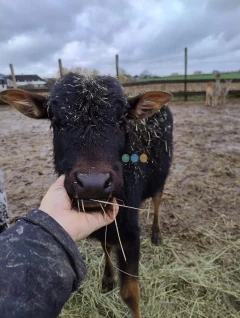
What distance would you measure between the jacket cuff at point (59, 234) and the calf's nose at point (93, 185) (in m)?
0.36

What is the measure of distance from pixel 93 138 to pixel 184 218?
281 cm

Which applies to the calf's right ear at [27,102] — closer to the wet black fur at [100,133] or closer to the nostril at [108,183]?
the wet black fur at [100,133]

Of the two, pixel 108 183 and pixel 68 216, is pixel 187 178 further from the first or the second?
pixel 68 216

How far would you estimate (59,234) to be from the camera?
1.33 metres

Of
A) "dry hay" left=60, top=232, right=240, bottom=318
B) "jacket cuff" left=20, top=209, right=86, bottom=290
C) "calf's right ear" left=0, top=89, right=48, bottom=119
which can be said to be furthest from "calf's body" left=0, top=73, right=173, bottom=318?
"jacket cuff" left=20, top=209, right=86, bottom=290

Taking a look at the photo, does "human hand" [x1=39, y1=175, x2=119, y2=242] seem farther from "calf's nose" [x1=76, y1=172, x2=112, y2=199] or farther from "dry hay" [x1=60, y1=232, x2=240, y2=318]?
"dry hay" [x1=60, y1=232, x2=240, y2=318]

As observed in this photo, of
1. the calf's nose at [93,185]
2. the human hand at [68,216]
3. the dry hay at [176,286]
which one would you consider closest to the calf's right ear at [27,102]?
the human hand at [68,216]

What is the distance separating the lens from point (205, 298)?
9.64 feet

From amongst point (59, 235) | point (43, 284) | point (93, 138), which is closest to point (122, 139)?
point (93, 138)

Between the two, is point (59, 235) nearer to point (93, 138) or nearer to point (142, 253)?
point (93, 138)

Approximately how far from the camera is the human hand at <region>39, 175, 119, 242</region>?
4.93 feet

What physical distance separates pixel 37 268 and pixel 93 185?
600mm

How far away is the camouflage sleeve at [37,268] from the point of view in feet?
3.67

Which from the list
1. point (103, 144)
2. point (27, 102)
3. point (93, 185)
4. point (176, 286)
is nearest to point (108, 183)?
point (93, 185)
